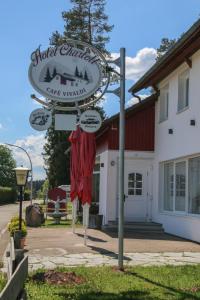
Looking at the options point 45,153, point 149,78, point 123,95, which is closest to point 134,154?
point 149,78

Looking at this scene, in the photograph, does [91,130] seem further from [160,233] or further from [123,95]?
[160,233]

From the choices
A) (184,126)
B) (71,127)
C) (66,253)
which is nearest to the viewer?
(71,127)

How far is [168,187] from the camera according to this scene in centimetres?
1834

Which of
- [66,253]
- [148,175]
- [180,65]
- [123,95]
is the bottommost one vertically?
[66,253]

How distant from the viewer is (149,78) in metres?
18.8

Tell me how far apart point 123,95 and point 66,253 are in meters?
3.99

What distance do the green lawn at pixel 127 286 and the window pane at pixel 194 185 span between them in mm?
5541

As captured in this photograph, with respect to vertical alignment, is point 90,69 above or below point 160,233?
above

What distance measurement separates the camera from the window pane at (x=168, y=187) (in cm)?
1795

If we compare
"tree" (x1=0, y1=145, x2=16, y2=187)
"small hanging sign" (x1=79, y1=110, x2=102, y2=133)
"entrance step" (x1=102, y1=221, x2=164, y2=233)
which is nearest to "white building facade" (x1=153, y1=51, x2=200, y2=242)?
"entrance step" (x1=102, y1=221, x2=164, y2=233)

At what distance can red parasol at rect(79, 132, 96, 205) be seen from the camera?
571 inches

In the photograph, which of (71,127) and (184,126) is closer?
(71,127)

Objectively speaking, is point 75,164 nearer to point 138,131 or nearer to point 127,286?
point 138,131

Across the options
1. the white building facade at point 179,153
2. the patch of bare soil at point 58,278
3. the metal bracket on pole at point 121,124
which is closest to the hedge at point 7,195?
the white building facade at point 179,153
